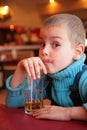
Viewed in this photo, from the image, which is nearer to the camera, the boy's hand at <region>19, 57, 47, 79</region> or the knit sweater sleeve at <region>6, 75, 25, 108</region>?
the boy's hand at <region>19, 57, 47, 79</region>

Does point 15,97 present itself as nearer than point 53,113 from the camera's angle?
No

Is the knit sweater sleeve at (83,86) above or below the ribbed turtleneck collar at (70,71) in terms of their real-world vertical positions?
below

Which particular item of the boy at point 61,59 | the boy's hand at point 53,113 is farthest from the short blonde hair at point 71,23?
the boy's hand at point 53,113

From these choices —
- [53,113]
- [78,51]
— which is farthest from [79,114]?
[78,51]

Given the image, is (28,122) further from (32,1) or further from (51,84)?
(32,1)

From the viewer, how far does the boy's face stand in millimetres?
539

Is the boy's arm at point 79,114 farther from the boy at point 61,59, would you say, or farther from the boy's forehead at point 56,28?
the boy's forehead at point 56,28

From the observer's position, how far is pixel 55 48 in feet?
1.78

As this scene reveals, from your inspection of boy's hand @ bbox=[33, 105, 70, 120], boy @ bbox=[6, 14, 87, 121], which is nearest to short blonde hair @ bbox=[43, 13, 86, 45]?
boy @ bbox=[6, 14, 87, 121]

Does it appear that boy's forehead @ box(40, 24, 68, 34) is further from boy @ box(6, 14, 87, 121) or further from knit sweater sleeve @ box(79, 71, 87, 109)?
knit sweater sleeve @ box(79, 71, 87, 109)

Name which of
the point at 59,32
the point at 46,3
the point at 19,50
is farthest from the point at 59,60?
the point at 19,50

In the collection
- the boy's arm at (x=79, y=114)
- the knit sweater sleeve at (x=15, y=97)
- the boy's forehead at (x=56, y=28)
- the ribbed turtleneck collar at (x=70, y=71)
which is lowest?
the boy's arm at (x=79, y=114)

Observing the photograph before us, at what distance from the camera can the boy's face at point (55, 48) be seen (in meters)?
0.54

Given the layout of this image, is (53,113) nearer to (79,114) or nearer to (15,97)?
(79,114)
